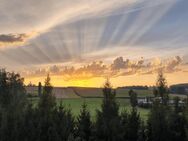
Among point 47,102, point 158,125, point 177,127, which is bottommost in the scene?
point 177,127

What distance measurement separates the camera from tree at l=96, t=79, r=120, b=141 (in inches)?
2045

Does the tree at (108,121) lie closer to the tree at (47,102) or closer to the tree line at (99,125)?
the tree line at (99,125)

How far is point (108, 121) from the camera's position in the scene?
53.0 m

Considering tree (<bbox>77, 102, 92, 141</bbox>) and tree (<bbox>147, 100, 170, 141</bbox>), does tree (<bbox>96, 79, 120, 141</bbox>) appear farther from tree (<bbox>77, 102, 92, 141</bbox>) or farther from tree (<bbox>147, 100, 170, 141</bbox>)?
tree (<bbox>147, 100, 170, 141</bbox>)

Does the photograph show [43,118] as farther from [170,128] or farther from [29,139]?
[170,128]

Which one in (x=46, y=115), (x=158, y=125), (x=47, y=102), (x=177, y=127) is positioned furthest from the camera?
(x=47, y=102)

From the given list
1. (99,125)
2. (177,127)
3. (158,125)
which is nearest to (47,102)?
(99,125)

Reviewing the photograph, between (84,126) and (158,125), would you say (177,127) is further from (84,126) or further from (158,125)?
(84,126)

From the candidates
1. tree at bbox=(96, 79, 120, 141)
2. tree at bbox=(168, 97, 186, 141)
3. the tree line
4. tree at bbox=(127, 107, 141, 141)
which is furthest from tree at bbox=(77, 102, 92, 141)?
tree at bbox=(168, 97, 186, 141)

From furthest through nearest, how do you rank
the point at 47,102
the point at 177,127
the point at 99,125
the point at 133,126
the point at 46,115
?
the point at 47,102
the point at 177,127
the point at 46,115
the point at 133,126
the point at 99,125

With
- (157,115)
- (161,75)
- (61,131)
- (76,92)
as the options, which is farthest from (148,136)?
(76,92)

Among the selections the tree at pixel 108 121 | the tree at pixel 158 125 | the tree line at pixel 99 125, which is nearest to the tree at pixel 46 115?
the tree line at pixel 99 125

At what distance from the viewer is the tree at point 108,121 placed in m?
51.9

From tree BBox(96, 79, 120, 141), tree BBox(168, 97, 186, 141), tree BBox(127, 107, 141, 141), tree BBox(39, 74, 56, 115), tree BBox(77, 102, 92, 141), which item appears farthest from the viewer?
tree BBox(39, 74, 56, 115)
